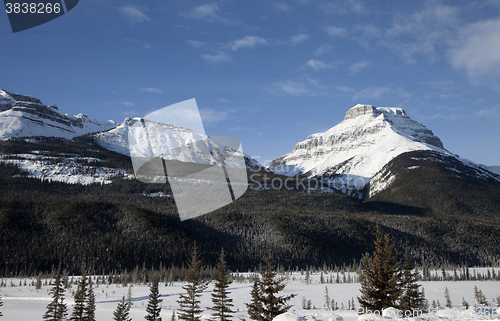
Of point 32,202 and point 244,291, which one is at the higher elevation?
point 32,202

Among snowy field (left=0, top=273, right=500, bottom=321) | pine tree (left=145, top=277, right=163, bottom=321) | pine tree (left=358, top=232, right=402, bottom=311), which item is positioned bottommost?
snowy field (left=0, top=273, right=500, bottom=321)

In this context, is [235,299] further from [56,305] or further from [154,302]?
[56,305]

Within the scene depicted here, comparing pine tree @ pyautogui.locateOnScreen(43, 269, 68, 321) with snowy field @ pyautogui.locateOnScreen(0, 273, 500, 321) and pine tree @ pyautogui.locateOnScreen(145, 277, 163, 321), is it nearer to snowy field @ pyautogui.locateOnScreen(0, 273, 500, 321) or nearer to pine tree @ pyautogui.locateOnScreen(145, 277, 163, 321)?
pine tree @ pyautogui.locateOnScreen(145, 277, 163, 321)

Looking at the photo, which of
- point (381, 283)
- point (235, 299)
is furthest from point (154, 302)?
point (235, 299)

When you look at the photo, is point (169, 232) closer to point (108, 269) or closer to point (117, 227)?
point (117, 227)

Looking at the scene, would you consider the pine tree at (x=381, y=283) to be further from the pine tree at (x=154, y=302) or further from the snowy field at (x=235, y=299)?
the pine tree at (x=154, y=302)

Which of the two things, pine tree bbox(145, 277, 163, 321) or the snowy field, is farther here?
the snowy field

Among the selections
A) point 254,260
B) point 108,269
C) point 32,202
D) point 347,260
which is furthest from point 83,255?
point 347,260

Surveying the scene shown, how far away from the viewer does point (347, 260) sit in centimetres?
15850

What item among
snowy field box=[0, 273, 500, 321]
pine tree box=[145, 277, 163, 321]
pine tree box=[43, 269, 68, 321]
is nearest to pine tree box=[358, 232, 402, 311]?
snowy field box=[0, 273, 500, 321]

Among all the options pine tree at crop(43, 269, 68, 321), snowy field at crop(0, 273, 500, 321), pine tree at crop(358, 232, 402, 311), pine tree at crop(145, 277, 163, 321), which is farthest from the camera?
snowy field at crop(0, 273, 500, 321)

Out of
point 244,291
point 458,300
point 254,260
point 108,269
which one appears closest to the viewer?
point 458,300

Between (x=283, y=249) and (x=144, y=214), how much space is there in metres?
66.7

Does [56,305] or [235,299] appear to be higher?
[56,305]
